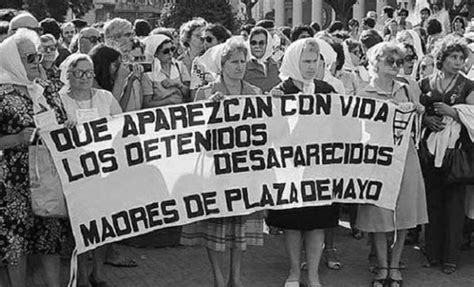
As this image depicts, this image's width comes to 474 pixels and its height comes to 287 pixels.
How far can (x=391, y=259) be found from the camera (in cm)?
666

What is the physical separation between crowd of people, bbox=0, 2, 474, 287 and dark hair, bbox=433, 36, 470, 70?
0.4 inches

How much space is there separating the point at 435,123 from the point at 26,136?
3576 millimetres

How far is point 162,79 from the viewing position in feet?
24.0

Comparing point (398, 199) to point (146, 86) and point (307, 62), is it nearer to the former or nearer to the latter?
point (307, 62)

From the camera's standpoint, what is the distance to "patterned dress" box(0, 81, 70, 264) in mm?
5477

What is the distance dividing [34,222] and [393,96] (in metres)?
3.11

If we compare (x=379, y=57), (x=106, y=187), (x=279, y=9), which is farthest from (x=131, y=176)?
(x=279, y=9)

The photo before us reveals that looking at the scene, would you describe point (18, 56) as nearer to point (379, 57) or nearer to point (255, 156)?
point (255, 156)

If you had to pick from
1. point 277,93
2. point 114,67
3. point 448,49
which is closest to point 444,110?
point 448,49

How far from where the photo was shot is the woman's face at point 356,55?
373 inches

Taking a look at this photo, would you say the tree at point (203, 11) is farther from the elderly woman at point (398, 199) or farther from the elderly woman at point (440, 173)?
the elderly woman at point (398, 199)

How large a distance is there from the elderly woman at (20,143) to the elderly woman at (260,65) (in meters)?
3.29

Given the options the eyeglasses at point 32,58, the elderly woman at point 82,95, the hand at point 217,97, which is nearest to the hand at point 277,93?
the hand at point 217,97

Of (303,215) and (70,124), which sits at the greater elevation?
(70,124)
